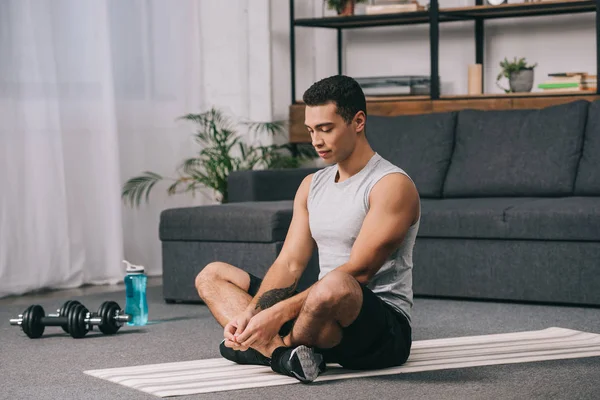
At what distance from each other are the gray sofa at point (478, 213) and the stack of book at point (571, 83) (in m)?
0.50

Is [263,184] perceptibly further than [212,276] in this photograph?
Yes

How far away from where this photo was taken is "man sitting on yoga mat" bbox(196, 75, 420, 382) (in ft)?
9.01

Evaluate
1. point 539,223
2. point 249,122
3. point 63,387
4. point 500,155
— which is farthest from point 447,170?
point 63,387

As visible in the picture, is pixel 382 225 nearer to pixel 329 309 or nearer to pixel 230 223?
pixel 329 309

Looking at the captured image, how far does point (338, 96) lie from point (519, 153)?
222cm

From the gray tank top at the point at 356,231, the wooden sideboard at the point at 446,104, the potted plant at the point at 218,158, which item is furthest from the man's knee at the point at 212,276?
Result: the wooden sideboard at the point at 446,104

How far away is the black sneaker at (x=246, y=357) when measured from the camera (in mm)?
3066

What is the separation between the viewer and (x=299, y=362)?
2.81 meters

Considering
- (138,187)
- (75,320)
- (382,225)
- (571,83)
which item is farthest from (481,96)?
(382,225)

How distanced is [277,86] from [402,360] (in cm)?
366

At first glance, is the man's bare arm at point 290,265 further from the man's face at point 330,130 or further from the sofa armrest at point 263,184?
the sofa armrest at point 263,184

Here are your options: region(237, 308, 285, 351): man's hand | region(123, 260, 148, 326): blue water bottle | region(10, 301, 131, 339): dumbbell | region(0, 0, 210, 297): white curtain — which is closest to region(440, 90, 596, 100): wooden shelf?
region(0, 0, 210, 297): white curtain

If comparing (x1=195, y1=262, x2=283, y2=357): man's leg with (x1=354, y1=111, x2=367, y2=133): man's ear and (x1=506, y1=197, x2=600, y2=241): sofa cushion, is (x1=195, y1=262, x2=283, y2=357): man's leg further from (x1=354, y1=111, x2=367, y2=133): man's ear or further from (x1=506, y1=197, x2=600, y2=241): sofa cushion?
(x1=506, y1=197, x2=600, y2=241): sofa cushion

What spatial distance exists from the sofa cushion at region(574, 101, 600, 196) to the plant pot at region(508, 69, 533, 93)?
79 cm
